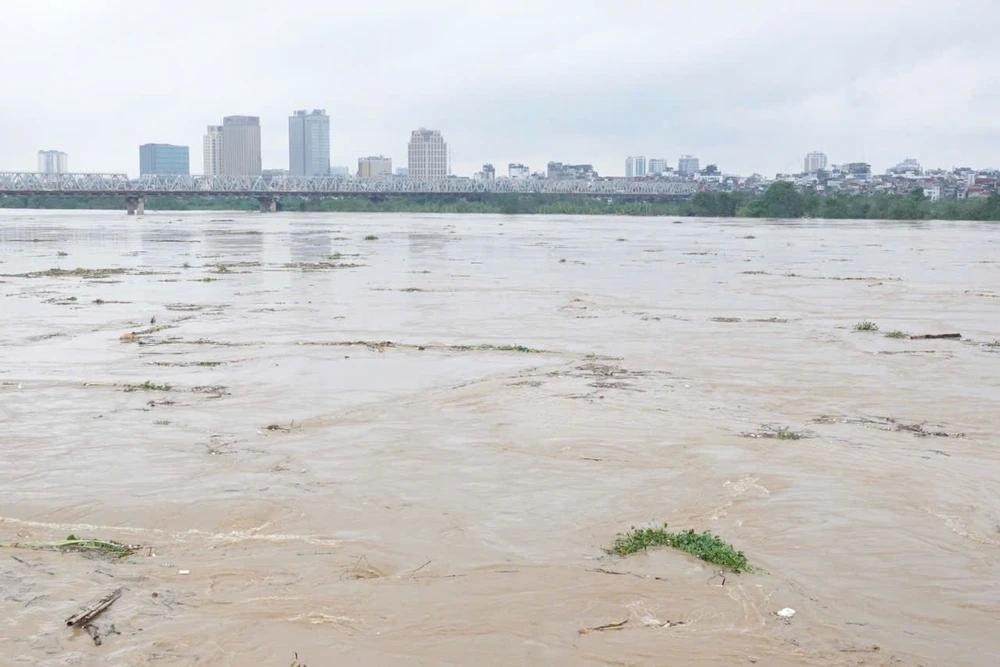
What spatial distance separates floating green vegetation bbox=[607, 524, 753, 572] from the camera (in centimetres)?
837

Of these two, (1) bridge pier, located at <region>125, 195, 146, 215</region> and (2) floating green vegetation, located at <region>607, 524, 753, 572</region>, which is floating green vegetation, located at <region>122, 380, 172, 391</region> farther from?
(1) bridge pier, located at <region>125, 195, 146, 215</region>

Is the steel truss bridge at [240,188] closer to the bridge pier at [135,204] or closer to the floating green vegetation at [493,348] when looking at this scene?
the bridge pier at [135,204]

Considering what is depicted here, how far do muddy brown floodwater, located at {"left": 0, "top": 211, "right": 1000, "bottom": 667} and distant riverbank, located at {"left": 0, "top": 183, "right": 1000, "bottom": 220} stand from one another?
120402 millimetres

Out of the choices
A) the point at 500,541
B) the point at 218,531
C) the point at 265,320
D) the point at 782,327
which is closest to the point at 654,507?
the point at 500,541

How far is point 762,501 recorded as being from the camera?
10180 millimetres

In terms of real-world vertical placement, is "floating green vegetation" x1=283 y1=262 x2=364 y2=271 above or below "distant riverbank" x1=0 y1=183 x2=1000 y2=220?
below

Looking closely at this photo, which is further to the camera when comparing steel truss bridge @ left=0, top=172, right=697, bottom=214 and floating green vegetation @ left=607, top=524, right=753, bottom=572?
steel truss bridge @ left=0, top=172, right=697, bottom=214

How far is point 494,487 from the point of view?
10523 mm

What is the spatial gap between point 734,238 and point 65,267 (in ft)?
156

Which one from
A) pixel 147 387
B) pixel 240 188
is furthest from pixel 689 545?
pixel 240 188

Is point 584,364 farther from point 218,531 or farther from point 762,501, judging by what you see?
point 218,531

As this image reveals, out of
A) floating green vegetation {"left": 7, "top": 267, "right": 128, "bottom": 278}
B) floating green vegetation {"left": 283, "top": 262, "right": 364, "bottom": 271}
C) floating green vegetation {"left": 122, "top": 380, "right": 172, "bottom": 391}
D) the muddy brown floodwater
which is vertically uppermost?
floating green vegetation {"left": 283, "top": 262, "right": 364, "bottom": 271}

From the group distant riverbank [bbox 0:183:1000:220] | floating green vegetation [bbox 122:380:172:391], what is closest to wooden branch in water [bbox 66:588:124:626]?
floating green vegetation [bbox 122:380:172:391]

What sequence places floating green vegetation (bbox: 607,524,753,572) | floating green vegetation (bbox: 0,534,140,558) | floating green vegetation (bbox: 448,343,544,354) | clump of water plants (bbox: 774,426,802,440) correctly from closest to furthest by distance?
floating green vegetation (bbox: 607,524,753,572) → floating green vegetation (bbox: 0,534,140,558) → clump of water plants (bbox: 774,426,802,440) → floating green vegetation (bbox: 448,343,544,354)
